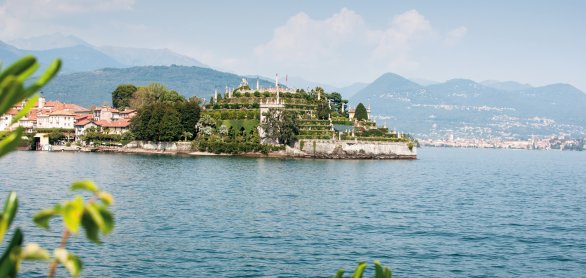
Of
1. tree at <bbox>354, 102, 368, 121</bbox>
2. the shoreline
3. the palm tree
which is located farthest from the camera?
tree at <bbox>354, 102, 368, 121</bbox>

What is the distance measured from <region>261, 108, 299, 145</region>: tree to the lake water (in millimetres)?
34205

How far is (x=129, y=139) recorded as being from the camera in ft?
384

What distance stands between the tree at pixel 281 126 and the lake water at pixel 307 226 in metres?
34.2

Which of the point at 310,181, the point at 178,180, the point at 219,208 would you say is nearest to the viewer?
the point at 219,208

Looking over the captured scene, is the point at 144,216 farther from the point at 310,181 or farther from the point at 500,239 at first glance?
the point at 310,181

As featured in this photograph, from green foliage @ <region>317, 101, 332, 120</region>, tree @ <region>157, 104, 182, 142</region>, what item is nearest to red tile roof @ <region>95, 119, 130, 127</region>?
tree @ <region>157, 104, 182, 142</region>

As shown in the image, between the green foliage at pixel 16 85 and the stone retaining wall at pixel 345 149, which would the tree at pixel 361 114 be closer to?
the stone retaining wall at pixel 345 149

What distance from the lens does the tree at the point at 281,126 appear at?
105 metres

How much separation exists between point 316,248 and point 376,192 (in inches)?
1142

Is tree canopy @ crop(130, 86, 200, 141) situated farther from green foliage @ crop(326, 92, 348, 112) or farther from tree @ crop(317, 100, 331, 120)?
green foliage @ crop(326, 92, 348, 112)

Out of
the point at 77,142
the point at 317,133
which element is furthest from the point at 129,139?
the point at 317,133

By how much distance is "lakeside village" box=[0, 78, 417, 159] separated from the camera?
108 m

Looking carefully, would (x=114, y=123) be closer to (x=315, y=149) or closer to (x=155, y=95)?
(x=155, y=95)

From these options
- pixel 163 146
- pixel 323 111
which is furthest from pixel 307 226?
pixel 323 111
